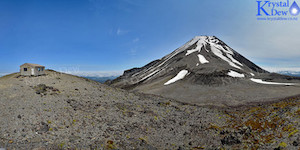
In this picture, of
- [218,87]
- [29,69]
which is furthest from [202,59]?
[29,69]

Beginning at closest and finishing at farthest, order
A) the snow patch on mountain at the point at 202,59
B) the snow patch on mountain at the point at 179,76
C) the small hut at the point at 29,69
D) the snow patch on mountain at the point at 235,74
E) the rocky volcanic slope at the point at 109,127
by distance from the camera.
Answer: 1. the rocky volcanic slope at the point at 109,127
2. the small hut at the point at 29,69
3. the snow patch on mountain at the point at 235,74
4. the snow patch on mountain at the point at 179,76
5. the snow patch on mountain at the point at 202,59

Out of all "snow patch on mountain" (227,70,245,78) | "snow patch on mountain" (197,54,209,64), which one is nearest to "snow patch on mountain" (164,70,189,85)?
"snow patch on mountain" (197,54,209,64)

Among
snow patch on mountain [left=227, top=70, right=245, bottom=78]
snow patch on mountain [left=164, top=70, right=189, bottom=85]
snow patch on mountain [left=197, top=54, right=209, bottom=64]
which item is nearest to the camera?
snow patch on mountain [left=227, top=70, right=245, bottom=78]

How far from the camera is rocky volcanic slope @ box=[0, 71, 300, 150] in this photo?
30.3 ft

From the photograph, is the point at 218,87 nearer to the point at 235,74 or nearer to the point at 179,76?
the point at 235,74

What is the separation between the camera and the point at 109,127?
39.1 ft

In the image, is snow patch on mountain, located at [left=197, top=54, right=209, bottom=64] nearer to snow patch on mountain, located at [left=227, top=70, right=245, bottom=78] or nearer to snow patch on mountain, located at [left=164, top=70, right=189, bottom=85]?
snow patch on mountain, located at [left=164, top=70, right=189, bottom=85]

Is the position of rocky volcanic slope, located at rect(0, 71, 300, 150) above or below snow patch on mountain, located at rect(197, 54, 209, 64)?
below

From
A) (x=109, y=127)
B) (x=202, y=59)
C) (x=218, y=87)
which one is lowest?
(x=109, y=127)

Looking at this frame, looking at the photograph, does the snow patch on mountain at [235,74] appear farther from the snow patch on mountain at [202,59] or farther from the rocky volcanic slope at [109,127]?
the rocky volcanic slope at [109,127]

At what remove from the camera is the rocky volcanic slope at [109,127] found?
9.24 meters

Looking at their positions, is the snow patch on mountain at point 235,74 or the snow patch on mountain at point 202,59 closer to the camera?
the snow patch on mountain at point 235,74

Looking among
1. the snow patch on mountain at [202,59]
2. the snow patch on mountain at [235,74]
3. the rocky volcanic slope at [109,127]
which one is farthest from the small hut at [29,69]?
the snow patch on mountain at [202,59]

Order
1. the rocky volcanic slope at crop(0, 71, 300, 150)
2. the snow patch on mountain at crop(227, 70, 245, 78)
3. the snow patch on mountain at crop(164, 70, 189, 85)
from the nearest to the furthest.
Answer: the rocky volcanic slope at crop(0, 71, 300, 150)
the snow patch on mountain at crop(227, 70, 245, 78)
the snow patch on mountain at crop(164, 70, 189, 85)
